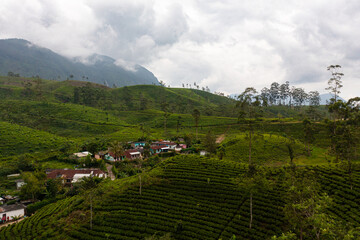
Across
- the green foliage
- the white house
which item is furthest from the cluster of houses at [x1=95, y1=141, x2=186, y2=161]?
the white house

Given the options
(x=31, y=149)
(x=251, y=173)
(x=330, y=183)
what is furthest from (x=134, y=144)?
(x=330, y=183)

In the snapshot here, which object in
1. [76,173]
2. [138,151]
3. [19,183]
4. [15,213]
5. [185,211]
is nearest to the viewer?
[185,211]

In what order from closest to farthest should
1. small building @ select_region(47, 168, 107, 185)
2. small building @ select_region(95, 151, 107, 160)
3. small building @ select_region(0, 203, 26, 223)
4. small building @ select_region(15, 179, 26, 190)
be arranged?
small building @ select_region(0, 203, 26, 223)
small building @ select_region(15, 179, 26, 190)
small building @ select_region(47, 168, 107, 185)
small building @ select_region(95, 151, 107, 160)

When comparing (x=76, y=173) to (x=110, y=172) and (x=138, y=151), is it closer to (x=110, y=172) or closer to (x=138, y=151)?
(x=110, y=172)

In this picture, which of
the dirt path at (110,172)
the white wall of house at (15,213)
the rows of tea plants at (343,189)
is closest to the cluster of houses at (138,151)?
the dirt path at (110,172)

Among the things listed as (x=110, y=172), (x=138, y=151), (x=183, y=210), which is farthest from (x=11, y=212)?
(x=138, y=151)

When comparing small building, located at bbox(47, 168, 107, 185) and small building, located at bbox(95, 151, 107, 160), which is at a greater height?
small building, located at bbox(95, 151, 107, 160)

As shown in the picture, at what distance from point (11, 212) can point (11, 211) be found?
19 centimetres

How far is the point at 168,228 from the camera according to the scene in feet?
89.8

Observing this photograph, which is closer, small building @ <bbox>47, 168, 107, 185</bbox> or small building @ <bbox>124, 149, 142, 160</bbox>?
small building @ <bbox>47, 168, 107, 185</bbox>

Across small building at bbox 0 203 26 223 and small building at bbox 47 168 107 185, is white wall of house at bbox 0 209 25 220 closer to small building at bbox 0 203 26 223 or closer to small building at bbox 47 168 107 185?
small building at bbox 0 203 26 223

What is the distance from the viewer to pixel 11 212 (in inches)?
1492

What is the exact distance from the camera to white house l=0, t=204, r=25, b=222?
122 feet

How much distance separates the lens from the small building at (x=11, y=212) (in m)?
37.3
